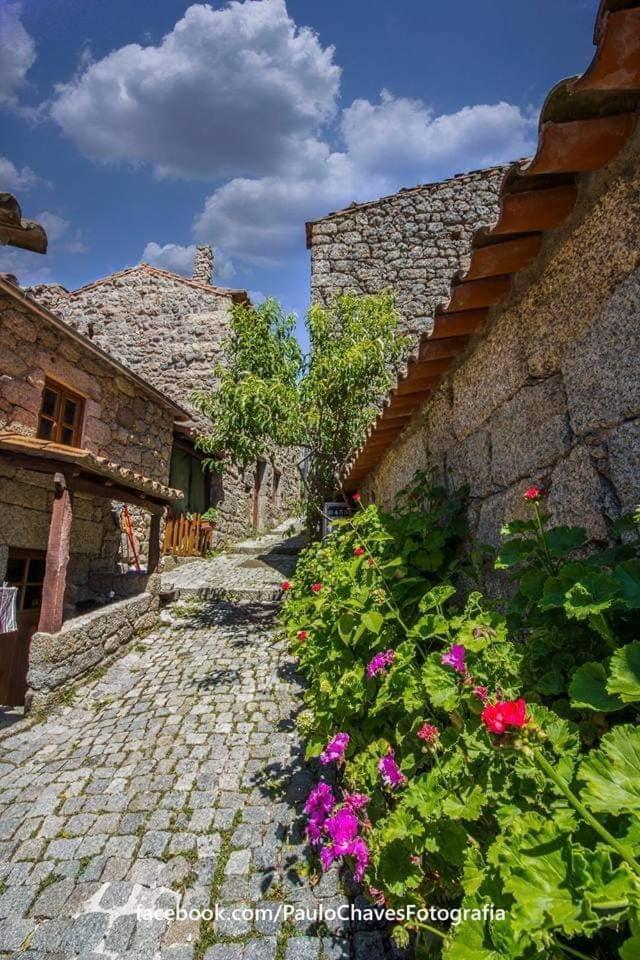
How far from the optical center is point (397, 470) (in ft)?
13.8

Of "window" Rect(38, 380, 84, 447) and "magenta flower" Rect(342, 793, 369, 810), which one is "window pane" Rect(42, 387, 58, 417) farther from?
"magenta flower" Rect(342, 793, 369, 810)

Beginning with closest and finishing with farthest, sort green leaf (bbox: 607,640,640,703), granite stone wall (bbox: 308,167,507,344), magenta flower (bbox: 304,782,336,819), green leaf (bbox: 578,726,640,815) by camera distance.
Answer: green leaf (bbox: 578,726,640,815)
green leaf (bbox: 607,640,640,703)
magenta flower (bbox: 304,782,336,819)
granite stone wall (bbox: 308,167,507,344)

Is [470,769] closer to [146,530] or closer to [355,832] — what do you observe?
[355,832]

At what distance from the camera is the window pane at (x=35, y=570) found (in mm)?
5543

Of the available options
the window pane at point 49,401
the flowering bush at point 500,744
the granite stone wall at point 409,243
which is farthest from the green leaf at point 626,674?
the granite stone wall at point 409,243

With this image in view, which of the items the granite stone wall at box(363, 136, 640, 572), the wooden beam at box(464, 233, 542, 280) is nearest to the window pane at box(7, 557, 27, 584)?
the granite stone wall at box(363, 136, 640, 572)

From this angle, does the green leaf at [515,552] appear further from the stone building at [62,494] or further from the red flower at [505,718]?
the stone building at [62,494]

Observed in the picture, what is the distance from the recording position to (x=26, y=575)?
5.45 metres

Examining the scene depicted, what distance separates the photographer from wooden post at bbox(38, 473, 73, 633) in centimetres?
432

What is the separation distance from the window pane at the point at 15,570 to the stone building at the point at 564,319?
16.8 feet

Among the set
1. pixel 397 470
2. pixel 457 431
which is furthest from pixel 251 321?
pixel 457 431

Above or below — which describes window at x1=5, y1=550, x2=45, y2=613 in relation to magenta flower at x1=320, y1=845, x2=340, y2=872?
above

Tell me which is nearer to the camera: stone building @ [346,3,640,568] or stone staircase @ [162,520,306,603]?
stone building @ [346,3,640,568]

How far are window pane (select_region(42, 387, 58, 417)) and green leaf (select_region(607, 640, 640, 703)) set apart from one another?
263 inches
